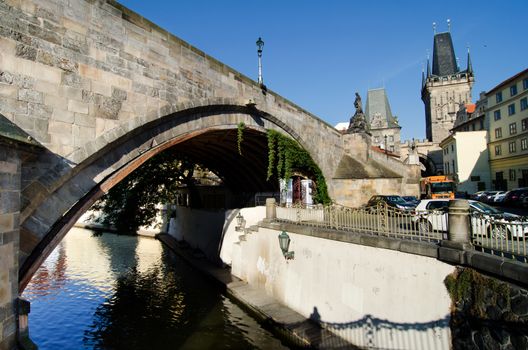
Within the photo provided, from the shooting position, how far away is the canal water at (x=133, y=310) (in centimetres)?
1072

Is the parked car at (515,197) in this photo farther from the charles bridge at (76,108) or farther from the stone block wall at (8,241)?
the stone block wall at (8,241)

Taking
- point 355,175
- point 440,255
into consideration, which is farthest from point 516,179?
point 440,255

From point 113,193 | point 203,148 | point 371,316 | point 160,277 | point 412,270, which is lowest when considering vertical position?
point 160,277

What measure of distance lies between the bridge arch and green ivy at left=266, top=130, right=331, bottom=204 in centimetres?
202

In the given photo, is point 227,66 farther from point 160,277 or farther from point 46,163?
point 160,277

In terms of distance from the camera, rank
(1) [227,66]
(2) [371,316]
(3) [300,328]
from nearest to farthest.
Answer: (2) [371,316] → (3) [300,328] → (1) [227,66]

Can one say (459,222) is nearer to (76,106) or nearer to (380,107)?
(76,106)

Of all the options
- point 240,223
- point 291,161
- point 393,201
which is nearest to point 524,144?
point 393,201

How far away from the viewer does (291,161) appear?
18156 mm

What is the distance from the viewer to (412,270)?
25.8 ft

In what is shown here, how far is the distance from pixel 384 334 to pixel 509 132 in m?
43.9

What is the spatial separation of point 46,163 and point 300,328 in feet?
27.9

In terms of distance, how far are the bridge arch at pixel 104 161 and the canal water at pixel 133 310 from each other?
488 centimetres

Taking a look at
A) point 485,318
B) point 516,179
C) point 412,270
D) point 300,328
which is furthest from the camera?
point 516,179
